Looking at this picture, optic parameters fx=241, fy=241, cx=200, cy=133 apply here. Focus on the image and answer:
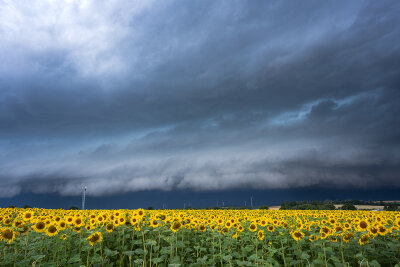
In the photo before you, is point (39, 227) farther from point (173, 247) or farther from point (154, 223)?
point (173, 247)

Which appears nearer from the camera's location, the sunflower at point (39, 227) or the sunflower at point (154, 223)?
the sunflower at point (39, 227)

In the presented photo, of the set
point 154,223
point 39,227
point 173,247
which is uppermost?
point 39,227

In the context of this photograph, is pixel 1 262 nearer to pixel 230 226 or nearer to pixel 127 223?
pixel 127 223

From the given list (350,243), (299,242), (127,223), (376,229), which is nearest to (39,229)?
(127,223)

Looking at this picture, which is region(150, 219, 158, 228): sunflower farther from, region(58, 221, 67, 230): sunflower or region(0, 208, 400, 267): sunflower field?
region(58, 221, 67, 230): sunflower

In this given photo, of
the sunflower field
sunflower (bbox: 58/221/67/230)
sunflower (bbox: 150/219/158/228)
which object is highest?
sunflower (bbox: 58/221/67/230)

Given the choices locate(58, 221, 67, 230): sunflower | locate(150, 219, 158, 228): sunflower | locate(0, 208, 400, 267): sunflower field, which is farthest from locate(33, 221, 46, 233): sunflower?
locate(150, 219, 158, 228): sunflower

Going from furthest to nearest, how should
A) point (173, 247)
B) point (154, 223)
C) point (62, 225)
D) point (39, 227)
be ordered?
point (154, 223)
point (62, 225)
point (173, 247)
point (39, 227)

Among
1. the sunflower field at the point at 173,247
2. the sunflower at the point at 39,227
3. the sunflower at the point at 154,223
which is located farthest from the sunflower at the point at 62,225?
the sunflower at the point at 154,223

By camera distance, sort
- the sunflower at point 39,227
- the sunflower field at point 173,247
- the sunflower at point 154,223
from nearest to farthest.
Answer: the sunflower field at point 173,247
the sunflower at point 39,227
the sunflower at point 154,223

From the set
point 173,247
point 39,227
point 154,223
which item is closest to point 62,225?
point 39,227

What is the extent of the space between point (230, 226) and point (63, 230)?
27.3 ft

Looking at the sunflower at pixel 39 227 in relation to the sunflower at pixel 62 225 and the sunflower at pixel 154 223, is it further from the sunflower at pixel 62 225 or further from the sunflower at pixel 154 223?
the sunflower at pixel 154 223

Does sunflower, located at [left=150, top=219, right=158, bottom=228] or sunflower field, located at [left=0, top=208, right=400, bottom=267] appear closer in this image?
sunflower field, located at [left=0, top=208, right=400, bottom=267]
